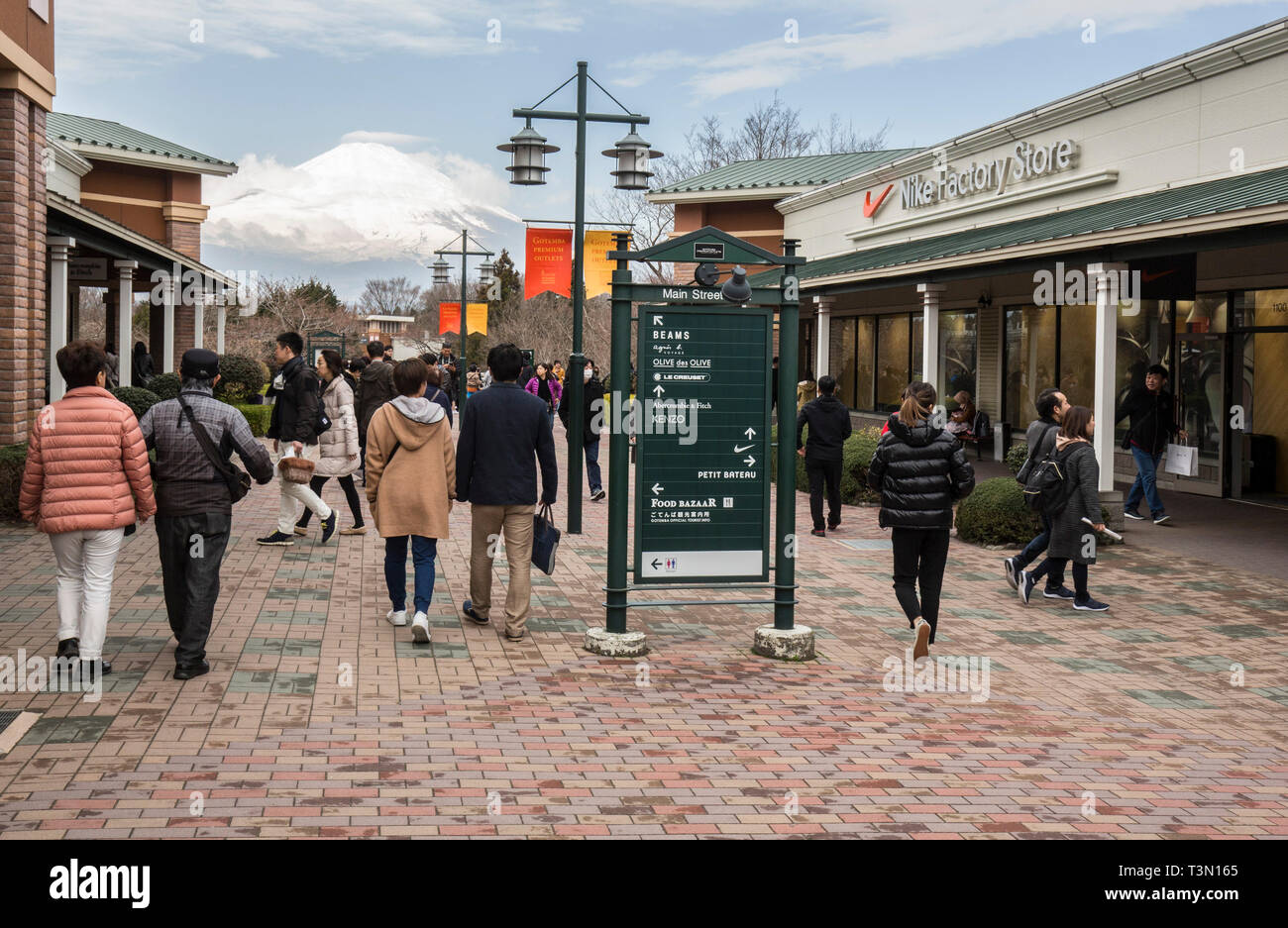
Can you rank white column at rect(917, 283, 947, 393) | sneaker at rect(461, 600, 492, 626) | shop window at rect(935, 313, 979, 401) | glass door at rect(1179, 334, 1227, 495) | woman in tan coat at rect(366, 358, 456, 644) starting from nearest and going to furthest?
woman in tan coat at rect(366, 358, 456, 644) → sneaker at rect(461, 600, 492, 626) → glass door at rect(1179, 334, 1227, 495) → white column at rect(917, 283, 947, 393) → shop window at rect(935, 313, 979, 401)

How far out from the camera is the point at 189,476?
7.29 m

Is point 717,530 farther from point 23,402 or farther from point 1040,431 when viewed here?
point 23,402

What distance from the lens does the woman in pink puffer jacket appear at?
22.9 ft

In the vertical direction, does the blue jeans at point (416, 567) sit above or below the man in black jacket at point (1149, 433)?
below

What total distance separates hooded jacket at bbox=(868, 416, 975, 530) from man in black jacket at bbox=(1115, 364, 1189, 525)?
6.82m

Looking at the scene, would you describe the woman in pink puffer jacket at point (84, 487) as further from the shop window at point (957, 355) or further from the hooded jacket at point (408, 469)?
the shop window at point (957, 355)

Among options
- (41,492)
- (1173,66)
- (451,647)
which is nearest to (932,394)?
(451,647)

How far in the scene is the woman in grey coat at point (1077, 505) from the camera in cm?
1020

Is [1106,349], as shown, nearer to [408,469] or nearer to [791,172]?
[408,469]

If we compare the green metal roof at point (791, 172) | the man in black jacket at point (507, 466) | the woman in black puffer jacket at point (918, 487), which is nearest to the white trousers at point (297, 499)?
the man in black jacket at point (507, 466)

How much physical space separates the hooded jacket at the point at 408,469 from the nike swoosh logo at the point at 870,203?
1835 cm

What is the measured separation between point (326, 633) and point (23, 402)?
23.6 ft

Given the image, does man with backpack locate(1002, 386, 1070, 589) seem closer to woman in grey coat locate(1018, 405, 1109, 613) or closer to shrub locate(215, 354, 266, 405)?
woman in grey coat locate(1018, 405, 1109, 613)

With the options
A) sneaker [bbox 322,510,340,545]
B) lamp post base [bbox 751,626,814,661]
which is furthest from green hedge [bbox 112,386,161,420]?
lamp post base [bbox 751,626,814,661]
